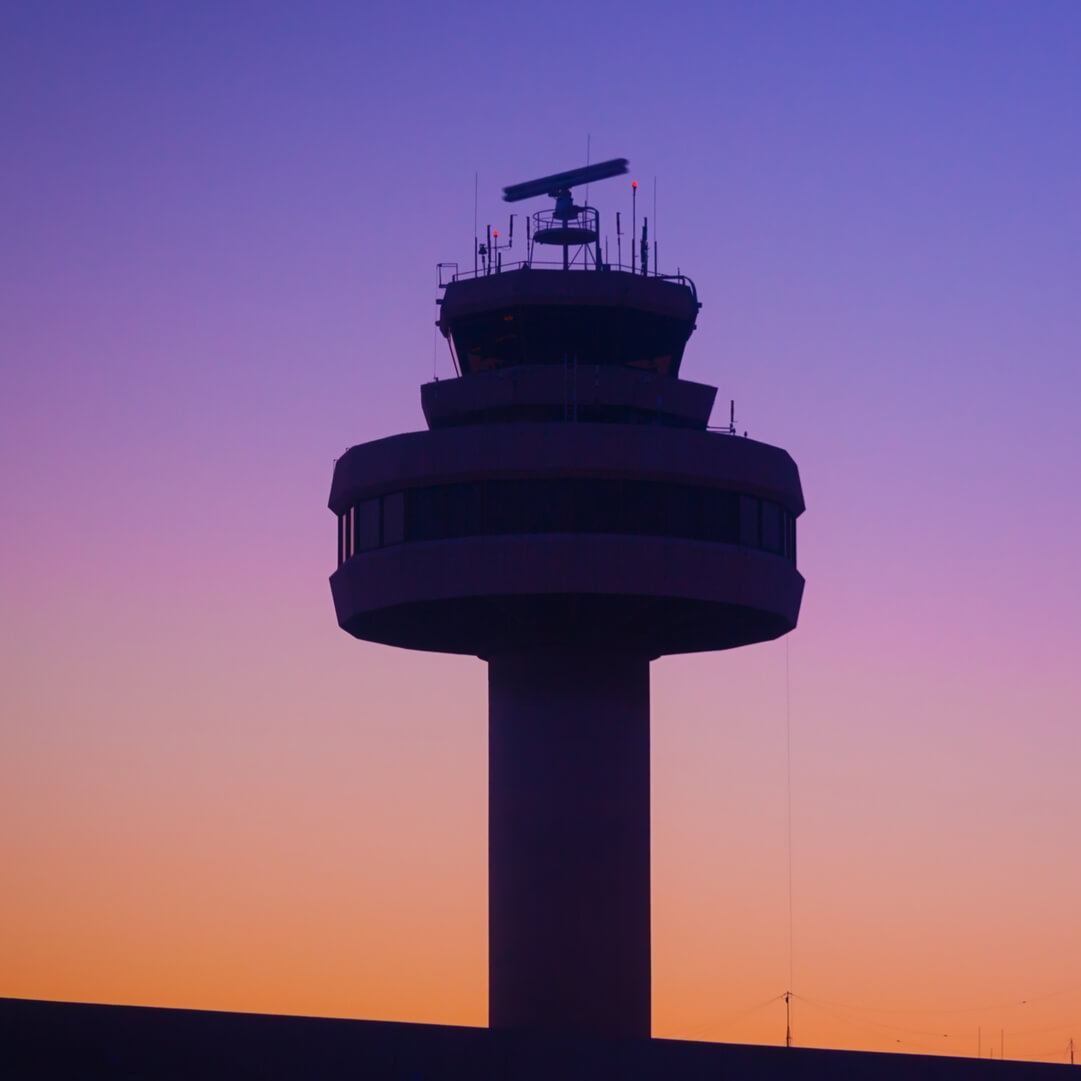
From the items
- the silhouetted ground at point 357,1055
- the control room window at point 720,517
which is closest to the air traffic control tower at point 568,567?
the control room window at point 720,517

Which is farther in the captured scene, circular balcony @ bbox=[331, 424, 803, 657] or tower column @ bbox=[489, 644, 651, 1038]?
tower column @ bbox=[489, 644, 651, 1038]

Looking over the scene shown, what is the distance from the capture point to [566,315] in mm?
77438

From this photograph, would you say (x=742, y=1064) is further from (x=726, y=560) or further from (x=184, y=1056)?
(x=726, y=560)

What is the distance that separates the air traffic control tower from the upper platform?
69 millimetres

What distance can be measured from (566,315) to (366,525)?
9.18 metres

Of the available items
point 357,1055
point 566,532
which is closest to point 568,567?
point 566,532

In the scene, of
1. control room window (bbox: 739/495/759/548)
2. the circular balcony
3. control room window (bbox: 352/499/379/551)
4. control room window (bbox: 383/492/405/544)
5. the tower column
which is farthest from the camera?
control room window (bbox: 352/499/379/551)

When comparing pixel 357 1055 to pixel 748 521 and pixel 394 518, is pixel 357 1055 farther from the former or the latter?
pixel 748 521

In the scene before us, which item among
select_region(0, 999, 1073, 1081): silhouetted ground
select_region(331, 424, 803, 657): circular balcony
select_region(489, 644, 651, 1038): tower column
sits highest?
select_region(331, 424, 803, 657): circular balcony

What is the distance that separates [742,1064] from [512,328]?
99.2 ft

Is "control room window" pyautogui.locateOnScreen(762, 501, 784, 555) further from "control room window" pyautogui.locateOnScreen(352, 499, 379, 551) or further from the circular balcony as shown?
"control room window" pyautogui.locateOnScreen(352, 499, 379, 551)

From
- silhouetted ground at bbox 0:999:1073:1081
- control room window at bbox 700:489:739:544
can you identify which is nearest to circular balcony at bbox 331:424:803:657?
control room window at bbox 700:489:739:544

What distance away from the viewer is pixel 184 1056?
58.1m

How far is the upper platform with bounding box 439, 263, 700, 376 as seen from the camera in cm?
7719
